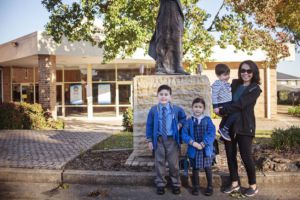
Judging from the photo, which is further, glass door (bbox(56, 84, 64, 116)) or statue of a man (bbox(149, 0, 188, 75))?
glass door (bbox(56, 84, 64, 116))

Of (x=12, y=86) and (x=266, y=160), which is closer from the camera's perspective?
(x=266, y=160)

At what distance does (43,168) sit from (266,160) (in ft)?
11.9

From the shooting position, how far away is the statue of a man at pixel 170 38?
622 centimetres

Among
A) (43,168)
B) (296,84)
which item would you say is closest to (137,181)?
(43,168)

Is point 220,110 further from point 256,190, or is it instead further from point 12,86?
point 12,86

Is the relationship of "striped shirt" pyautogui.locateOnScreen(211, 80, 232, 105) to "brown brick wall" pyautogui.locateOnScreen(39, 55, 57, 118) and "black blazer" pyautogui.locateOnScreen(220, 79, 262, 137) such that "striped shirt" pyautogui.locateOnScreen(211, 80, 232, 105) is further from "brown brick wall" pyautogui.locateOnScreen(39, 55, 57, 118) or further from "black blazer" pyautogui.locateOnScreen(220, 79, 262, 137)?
"brown brick wall" pyautogui.locateOnScreen(39, 55, 57, 118)

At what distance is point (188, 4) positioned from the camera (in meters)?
13.0

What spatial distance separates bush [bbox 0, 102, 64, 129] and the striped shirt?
10.3 metres

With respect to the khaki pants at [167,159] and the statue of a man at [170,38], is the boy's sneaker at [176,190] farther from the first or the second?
the statue of a man at [170,38]

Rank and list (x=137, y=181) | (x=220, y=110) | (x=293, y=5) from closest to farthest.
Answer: (x=220, y=110)
(x=137, y=181)
(x=293, y=5)

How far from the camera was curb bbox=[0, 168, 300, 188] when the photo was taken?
5.12 meters

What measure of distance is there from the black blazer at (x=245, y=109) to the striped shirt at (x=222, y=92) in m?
0.17

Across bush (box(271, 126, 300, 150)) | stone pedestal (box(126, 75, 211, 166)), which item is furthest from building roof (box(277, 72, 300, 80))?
stone pedestal (box(126, 75, 211, 166))

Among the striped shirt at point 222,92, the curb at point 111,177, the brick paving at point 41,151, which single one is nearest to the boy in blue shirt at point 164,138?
the curb at point 111,177
